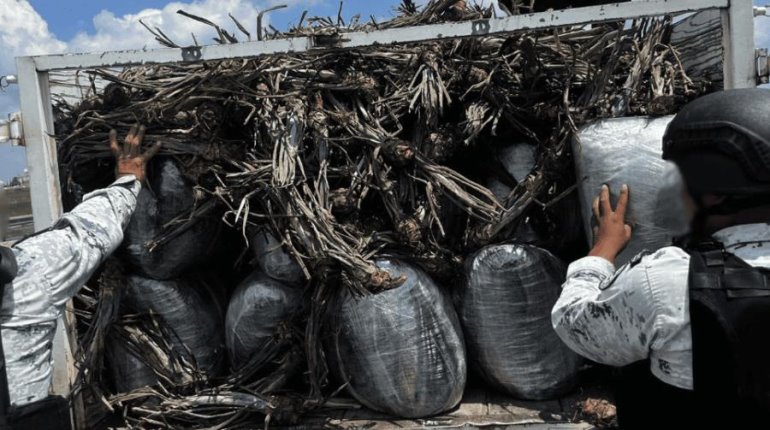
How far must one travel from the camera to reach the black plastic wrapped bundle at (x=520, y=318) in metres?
2.39

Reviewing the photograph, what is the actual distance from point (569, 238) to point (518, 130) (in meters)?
0.48

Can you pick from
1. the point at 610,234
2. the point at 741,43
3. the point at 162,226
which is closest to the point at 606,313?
the point at 610,234

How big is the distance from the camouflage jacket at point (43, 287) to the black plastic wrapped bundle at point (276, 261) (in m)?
0.54

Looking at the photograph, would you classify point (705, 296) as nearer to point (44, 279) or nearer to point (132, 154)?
point (44, 279)

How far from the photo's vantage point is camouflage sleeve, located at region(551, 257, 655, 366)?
1.30 m

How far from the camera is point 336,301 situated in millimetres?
2459

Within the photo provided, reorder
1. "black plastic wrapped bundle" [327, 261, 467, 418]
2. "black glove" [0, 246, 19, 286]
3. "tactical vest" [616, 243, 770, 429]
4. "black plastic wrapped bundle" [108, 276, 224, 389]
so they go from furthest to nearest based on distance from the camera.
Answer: "black plastic wrapped bundle" [108, 276, 224, 389]
"black plastic wrapped bundle" [327, 261, 467, 418]
"black glove" [0, 246, 19, 286]
"tactical vest" [616, 243, 770, 429]

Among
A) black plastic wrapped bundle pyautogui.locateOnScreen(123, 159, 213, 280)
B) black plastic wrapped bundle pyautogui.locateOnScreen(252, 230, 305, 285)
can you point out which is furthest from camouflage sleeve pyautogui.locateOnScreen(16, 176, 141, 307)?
black plastic wrapped bundle pyautogui.locateOnScreen(252, 230, 305, 285)

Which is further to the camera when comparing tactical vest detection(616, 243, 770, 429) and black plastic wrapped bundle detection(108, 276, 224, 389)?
black plastic wrapped bundle detection(108, 276, 224, 389)

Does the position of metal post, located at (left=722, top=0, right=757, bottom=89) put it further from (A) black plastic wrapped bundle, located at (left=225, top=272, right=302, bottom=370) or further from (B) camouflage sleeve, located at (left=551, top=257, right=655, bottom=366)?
(A) black plastic wrapped bundle, located at (left=225, top=272, right=302, bottom=370)

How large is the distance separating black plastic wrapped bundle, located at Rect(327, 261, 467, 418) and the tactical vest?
1.12 metres

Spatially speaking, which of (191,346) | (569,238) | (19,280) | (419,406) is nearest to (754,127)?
(569,238)

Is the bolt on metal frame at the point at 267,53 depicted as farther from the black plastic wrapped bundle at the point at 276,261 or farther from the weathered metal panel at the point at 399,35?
the black plastic wrapped bundle at the point at 276,261

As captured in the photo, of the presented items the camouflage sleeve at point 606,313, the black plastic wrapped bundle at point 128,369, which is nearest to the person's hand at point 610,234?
the camouflage sleeve at point 606,313
